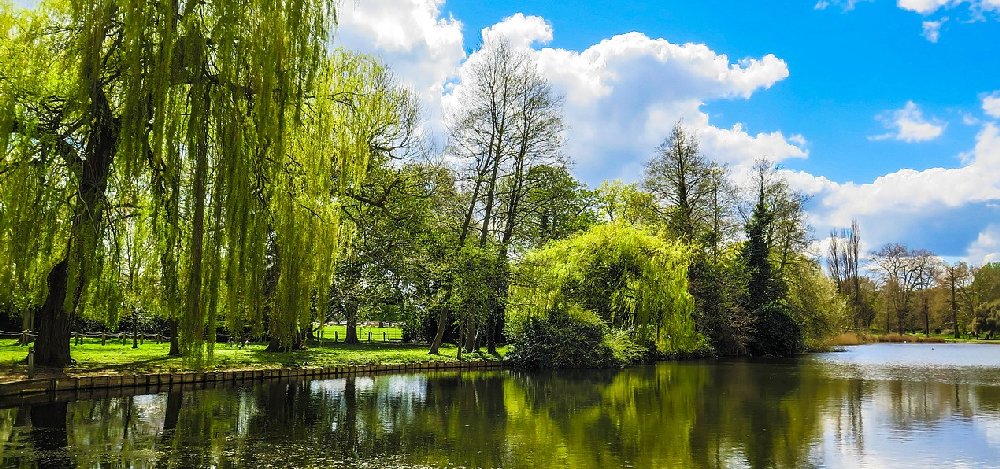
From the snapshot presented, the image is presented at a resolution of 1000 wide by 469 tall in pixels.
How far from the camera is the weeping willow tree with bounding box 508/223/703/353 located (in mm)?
28094

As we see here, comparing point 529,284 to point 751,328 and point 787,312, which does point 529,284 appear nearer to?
point 751,328

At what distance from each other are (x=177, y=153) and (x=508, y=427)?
701cm

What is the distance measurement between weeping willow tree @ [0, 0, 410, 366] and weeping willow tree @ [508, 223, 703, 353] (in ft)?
52.7

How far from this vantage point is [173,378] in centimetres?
1608

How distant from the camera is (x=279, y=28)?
35.9 feet

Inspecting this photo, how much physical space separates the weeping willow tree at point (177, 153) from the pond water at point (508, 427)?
71.3 inches

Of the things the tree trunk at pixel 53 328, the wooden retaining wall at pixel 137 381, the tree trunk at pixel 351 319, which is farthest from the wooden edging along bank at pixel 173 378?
the tree trunk at pixel 351 319

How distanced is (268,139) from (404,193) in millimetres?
14017

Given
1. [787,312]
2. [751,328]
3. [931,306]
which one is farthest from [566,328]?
[931,306]

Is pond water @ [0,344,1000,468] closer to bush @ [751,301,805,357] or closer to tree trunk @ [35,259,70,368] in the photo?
tree trunk @ [35,259,70,368]

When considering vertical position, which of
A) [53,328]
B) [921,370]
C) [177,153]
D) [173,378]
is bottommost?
[921,370]

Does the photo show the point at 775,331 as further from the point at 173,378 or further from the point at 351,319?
the point at 173,378

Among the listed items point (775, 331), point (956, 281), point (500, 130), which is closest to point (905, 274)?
point (956, 281)

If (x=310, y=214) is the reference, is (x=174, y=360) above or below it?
below
